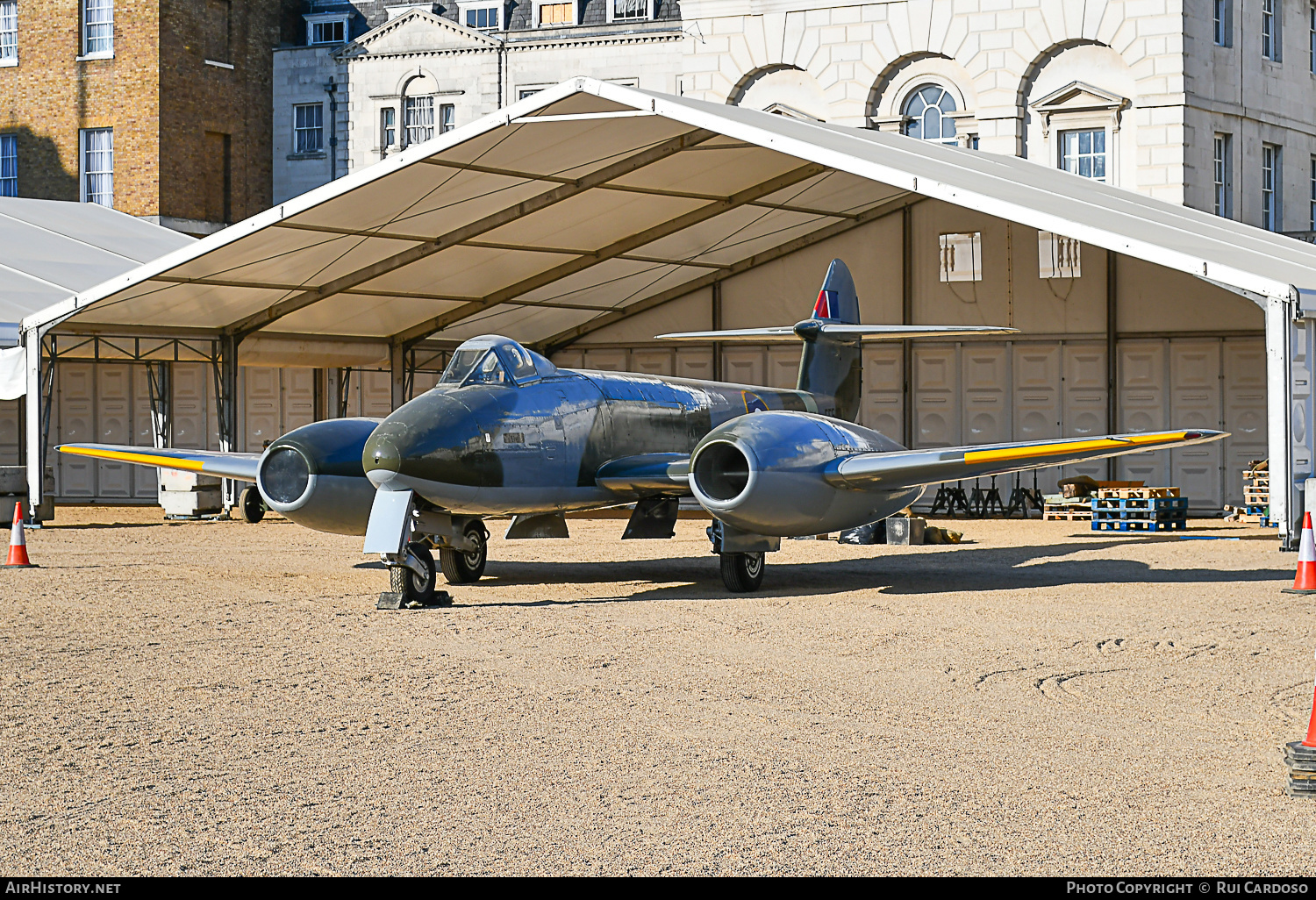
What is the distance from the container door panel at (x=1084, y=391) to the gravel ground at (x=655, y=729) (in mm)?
13178

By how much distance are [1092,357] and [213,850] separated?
23.9m

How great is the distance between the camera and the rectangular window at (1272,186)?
37312 millimetres

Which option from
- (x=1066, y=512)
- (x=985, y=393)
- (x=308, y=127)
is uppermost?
(x=308, y=127)

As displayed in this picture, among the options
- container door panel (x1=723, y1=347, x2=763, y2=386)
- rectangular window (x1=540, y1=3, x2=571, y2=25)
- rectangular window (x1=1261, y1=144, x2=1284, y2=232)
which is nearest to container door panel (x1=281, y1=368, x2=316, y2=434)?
container door panel (x1=723, y1=347, x2=763, y2=386)

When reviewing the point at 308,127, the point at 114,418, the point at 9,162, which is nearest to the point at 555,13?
the point at 308,127

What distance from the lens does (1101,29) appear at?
3525 centimetres

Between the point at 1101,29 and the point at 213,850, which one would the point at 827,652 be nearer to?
the point at 213,850

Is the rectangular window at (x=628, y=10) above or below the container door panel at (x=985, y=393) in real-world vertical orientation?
above

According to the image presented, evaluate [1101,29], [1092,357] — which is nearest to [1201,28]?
[1101,29]

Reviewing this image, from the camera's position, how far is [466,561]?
15.2 metres

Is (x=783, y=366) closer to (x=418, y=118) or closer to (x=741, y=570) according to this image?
(x=741, y=570)

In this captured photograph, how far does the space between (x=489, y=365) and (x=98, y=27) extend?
37717mm

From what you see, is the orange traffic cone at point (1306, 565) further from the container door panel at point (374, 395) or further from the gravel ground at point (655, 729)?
the container door panel at point (374, 395)

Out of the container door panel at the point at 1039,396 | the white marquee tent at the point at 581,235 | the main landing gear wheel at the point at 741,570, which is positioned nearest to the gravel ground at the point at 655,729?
the main landing gear wheel at the point at 741,570
